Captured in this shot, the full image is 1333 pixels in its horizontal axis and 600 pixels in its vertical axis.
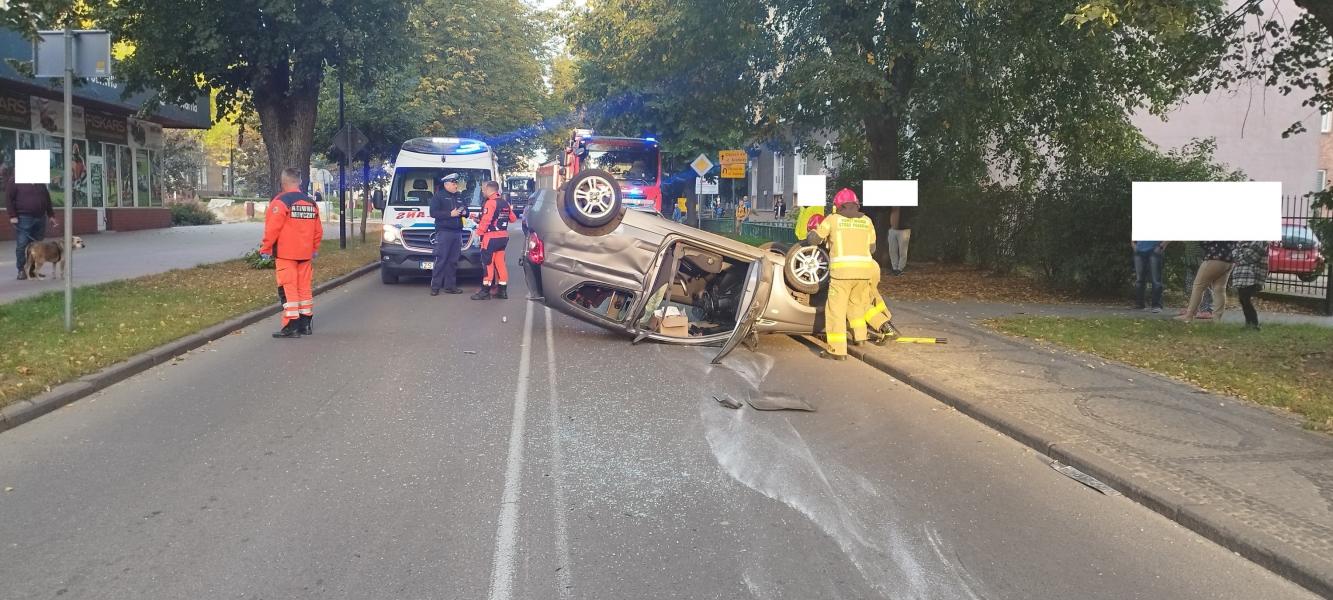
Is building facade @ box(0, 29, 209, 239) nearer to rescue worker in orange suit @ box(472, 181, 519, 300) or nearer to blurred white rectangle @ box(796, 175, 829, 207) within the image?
rescue worker in orange suit @ box(472, 181, 519, 300)

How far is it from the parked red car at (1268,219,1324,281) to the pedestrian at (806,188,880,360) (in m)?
7.38

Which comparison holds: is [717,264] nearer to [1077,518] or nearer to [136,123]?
[1077,518]

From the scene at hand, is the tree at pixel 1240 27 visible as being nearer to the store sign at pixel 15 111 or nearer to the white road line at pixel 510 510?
the white road line at pixel 510 510

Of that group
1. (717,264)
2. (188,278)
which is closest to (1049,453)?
(717,264)

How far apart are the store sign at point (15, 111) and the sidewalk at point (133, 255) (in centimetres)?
343

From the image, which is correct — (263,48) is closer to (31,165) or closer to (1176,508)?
(31,165)

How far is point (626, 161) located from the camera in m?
30.2

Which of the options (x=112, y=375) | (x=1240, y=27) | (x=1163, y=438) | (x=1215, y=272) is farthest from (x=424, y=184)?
(x=1163, y=438)

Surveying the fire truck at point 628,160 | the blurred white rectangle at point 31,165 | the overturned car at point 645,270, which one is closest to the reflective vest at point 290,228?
the overturned car at point 645,270

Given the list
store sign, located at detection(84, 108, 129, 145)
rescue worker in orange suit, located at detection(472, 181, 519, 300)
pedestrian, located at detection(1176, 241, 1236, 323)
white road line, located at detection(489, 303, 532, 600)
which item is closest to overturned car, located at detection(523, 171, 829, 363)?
white road line, located at detection(489, 303, 532, 600)

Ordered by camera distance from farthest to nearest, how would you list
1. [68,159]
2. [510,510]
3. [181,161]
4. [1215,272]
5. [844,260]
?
[181,161] → [1215,272] → [844,260] → [68,159] → [510,510]

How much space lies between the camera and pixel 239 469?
18.6 feet

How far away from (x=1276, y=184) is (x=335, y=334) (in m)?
9.96

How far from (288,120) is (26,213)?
5.90 m
